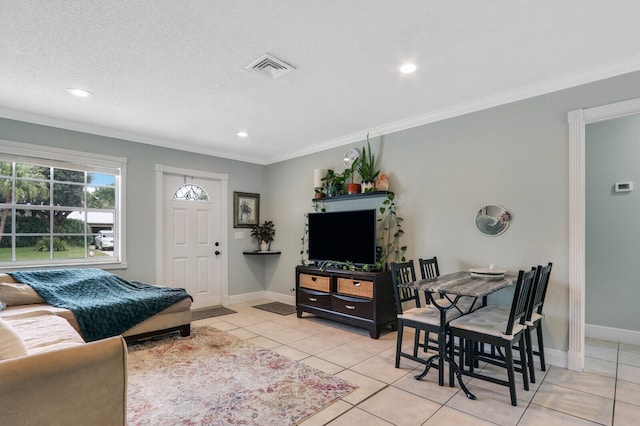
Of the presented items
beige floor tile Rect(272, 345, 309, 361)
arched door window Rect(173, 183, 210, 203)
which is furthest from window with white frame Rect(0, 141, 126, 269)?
beige floor tile Rect(272, 345, 309, 361)

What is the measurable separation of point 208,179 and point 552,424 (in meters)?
4.97

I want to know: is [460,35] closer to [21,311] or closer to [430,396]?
[430,396]

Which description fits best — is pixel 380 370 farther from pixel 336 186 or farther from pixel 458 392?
pixel 336 186

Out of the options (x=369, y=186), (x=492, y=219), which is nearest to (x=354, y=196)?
(x=369, y=186)

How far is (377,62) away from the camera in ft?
8.59

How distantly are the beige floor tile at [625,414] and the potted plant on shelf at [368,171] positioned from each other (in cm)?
286

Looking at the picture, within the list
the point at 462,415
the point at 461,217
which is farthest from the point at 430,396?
the point at 461,217

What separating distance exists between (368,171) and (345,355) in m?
2.22

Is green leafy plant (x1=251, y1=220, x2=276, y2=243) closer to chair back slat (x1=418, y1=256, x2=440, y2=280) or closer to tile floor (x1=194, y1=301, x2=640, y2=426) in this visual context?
tile floor (x1=194, y1=301, x2=640, y2=426)

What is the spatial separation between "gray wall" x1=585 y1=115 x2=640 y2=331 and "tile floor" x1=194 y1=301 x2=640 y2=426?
15.8 inches

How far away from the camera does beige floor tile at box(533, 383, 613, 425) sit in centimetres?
215

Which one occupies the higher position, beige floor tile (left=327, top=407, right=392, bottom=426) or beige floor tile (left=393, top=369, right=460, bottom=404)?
beige floor tile (left=327, top=407, right=392, bottom=426)

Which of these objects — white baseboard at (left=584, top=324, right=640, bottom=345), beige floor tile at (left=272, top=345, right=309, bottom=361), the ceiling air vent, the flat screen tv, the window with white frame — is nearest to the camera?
the ceiling air vent

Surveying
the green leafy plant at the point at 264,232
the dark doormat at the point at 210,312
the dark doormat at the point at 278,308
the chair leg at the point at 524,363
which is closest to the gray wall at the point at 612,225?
the chair leg at the point at 524,363
